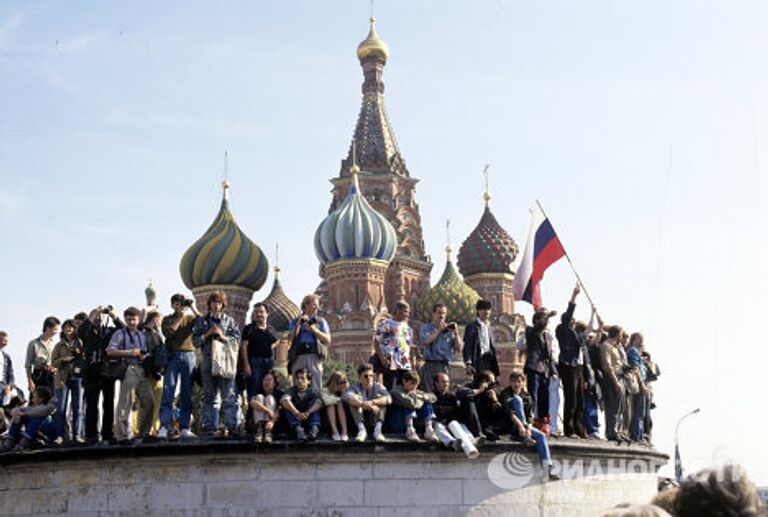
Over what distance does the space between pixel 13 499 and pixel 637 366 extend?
8.56 metres

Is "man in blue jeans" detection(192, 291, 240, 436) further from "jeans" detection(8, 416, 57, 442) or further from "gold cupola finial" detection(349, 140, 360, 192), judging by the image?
"gold cupola finial" detection(349, 140, 360, 192)

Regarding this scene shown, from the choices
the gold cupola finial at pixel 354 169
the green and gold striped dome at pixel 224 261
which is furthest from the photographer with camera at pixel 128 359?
the gold cupola finial at pixel 354 169

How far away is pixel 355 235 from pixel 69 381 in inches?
2109

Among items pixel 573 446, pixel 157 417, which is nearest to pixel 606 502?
pixel 573 446

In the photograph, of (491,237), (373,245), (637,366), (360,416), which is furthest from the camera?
(491,237)

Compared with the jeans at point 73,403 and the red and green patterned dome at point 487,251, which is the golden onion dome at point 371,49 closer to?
the red and green patterned dome at point 487,251

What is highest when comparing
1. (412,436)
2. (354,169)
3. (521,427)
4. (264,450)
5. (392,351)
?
(354,169)

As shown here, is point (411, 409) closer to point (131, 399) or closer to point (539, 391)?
point (539, 391)

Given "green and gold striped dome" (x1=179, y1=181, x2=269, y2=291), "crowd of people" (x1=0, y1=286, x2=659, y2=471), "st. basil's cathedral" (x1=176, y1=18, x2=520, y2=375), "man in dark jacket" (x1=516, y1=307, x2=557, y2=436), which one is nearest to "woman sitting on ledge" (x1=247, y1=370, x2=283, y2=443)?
"crowd of people" (x1=0, y1=286, x2=659, y2=471)

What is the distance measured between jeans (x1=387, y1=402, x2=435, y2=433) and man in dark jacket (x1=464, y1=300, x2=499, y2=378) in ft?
3.68

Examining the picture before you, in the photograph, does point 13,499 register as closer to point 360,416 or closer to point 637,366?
point 360,416

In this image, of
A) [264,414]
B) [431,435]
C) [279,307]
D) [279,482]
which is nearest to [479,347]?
[431,435]

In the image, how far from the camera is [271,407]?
12.7 m

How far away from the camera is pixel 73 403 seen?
529 inches
